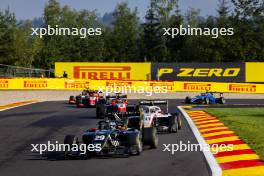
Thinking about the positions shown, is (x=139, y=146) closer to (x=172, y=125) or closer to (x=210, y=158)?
(x=210, y=158)

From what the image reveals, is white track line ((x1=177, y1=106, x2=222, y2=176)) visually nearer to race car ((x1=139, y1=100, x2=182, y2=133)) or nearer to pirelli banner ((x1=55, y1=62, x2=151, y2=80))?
race car ((x1=139, y1=100, x2=182, y2=133))

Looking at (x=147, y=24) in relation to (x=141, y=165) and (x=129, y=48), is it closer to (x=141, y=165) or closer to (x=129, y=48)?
(x=129, y=48)

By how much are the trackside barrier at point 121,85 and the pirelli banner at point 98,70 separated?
5562 mm

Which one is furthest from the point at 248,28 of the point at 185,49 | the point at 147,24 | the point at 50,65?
the point at 50,65

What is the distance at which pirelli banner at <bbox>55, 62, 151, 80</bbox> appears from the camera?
53.6m

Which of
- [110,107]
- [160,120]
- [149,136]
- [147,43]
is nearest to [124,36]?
[147,43]

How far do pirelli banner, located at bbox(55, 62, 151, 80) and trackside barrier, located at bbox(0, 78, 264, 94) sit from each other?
5562 millimetres

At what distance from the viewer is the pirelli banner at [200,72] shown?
171 ft

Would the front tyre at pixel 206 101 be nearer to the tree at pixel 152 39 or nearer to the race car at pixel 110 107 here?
the race car at pixel 110 107

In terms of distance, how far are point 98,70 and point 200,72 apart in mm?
9583

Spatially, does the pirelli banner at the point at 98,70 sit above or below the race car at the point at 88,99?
above

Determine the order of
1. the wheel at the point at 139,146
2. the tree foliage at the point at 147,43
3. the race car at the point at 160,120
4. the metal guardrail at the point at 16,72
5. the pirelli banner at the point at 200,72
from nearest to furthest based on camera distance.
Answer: the wheel at the point at 139,146
the race car at the point at 160,120
the metal guardrail at the point at 16,72
the pirelli banner at the point at 200,72
the tree foliage at the point at 147,43

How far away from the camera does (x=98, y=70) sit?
177 ft

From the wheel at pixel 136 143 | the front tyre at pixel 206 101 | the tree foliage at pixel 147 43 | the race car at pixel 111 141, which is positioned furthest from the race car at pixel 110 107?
the tree foliage at pixel 147 43
